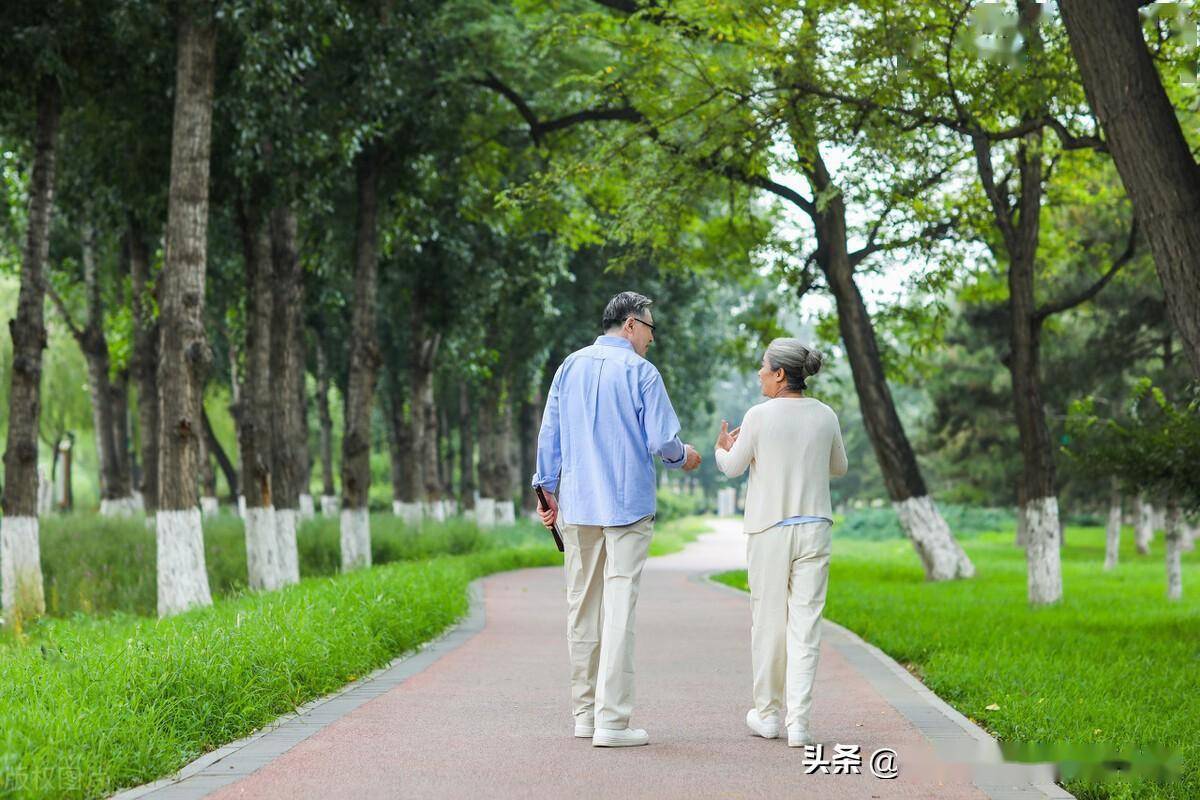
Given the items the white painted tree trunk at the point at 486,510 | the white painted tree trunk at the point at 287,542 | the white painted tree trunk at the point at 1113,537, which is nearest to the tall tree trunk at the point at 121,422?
the white painted tree trunk at the point at 486,510

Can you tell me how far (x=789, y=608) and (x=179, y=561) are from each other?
8.37 metres

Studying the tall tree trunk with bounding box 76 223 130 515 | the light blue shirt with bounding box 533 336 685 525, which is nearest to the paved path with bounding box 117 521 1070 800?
the light blue shirt with bounding box 533 336 685 525

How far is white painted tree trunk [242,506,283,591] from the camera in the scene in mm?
16578

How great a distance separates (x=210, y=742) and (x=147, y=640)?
1.61 metres

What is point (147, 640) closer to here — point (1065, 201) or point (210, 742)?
point (210, 742)

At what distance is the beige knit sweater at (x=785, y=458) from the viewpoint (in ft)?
22.2

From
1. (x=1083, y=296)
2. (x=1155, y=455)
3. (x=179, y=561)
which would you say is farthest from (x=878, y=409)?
(x=179, y=561)

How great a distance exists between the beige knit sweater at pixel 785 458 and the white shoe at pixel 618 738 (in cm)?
113

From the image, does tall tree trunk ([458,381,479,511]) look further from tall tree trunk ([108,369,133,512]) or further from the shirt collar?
the shirt collar

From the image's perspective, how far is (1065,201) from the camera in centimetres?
1991

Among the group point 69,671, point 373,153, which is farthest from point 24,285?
point 69,671

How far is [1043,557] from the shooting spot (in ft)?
53.1

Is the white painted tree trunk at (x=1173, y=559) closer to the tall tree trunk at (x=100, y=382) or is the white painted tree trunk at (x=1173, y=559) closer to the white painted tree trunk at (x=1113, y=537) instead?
the white painted tree trunk at (x=1113, y=537)

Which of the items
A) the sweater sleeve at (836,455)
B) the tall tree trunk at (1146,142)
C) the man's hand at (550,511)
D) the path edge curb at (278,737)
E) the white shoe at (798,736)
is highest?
the tall tree trunk at (1146,142)
